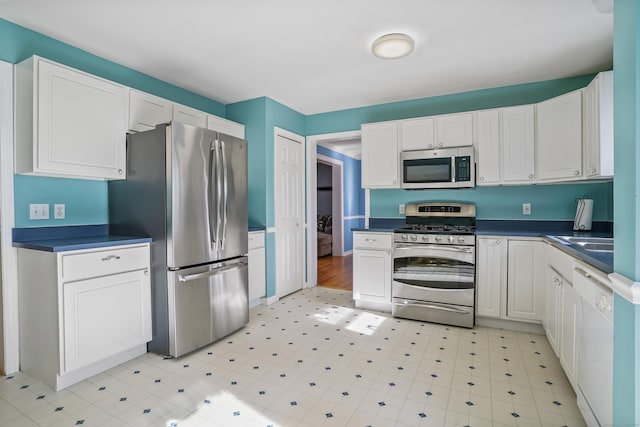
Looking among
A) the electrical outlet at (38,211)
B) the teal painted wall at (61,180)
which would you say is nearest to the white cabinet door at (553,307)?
the teal painted wall at (61,180)

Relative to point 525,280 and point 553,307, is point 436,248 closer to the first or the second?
point 525,280

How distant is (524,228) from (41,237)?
439 cm

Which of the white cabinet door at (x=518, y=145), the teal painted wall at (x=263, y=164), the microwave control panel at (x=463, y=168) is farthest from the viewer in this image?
the teal painted wall at (x=263, y=164)

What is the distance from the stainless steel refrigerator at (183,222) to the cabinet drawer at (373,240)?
4.73 ft

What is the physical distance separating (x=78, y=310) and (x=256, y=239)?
72.8 inches

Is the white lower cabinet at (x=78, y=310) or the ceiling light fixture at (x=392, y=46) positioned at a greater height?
the ceiling light fixture at (x=392, y=46)

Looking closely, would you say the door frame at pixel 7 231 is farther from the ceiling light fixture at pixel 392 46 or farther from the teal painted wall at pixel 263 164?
the ceiling light fixture at pixel 392 46

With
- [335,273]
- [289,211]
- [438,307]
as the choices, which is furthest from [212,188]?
[335,273]

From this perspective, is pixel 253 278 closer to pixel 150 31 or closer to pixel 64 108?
pixel 64 108

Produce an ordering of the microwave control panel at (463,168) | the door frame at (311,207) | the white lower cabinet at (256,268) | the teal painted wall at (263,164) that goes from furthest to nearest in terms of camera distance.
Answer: the door frame at (311,207)
the teal painted wall at (263,164)
the white lower cabinet at (256,268)
the microwave control panel at (463,168)

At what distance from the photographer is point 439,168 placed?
137 inches

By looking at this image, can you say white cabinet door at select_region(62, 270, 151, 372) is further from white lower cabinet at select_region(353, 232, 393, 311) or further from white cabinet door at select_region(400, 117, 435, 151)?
white cabinet door at select_region(400, 117, 435, 151)

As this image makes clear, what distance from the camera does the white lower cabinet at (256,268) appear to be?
142 inches

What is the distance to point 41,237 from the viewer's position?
237 centimetres
